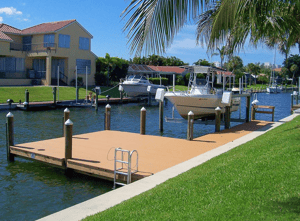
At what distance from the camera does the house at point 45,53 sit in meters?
45.7

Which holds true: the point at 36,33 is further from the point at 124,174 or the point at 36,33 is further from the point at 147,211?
the point at 147,211

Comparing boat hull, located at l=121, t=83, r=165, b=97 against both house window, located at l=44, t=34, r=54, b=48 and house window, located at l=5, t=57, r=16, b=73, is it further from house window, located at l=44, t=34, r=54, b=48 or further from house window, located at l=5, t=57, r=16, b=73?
house window, located at l=5, t=57, r=16, b=73

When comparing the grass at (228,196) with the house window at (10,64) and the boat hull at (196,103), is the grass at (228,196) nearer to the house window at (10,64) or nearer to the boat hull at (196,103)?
the boat hull at (196,103)

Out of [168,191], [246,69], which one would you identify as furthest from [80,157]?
[246,69]

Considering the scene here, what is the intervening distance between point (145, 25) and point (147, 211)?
310 cm

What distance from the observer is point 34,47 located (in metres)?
48.5

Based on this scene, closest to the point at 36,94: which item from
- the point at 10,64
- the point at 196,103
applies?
the point at 10,64

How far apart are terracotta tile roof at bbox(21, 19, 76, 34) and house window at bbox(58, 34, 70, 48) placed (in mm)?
1237

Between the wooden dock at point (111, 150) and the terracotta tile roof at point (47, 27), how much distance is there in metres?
34.7

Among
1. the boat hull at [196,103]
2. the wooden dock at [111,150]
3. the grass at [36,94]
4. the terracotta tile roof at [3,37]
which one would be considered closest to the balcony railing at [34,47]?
the terracotta tile roof at [3,37]

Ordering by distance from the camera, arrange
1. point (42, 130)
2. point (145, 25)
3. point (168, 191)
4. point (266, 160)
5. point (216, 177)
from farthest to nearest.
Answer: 1. point (42, 130)
2. point (266, 160)
3. point (216, 177)
4. point (168, 191)
5. point (145, 25)

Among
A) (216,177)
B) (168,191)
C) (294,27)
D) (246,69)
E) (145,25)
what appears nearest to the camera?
(145,25)

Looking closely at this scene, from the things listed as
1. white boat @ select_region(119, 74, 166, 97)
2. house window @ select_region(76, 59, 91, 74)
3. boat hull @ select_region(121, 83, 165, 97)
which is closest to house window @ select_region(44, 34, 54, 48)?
house window @ select_region(76, 59, 91, 74)

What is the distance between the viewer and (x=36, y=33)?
4784cm
